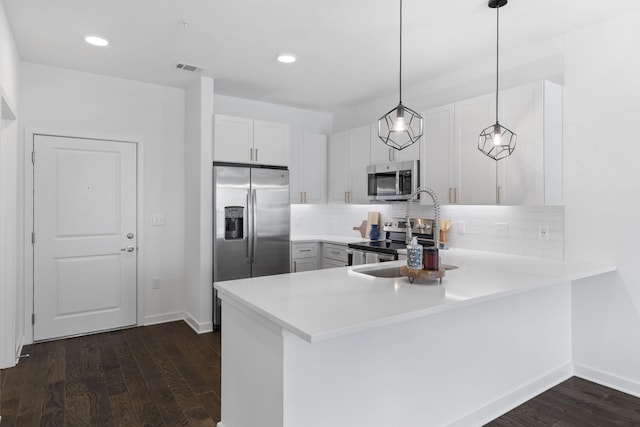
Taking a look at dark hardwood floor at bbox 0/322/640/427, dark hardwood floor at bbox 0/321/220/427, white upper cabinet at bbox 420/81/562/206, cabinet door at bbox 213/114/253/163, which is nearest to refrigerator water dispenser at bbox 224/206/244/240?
cabinet door at bbox 213/114/253/163

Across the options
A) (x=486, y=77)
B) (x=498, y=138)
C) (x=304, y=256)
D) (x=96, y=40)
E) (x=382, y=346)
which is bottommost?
(x=382, y=346)

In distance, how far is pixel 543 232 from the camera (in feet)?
10.4

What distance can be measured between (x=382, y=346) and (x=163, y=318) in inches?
124

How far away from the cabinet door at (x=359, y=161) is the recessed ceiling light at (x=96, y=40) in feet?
8.81

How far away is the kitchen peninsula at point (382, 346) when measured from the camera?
166cm

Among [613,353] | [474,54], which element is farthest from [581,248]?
[474,54]

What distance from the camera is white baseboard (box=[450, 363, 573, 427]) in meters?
2.29

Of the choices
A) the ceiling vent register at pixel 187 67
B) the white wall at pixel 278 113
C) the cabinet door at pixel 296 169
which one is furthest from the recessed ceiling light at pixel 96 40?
the cabinet door at pixel 296 169

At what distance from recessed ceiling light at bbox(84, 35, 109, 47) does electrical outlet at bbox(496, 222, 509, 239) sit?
12.0 feet

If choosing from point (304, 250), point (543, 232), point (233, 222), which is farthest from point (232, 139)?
point (543, 232)

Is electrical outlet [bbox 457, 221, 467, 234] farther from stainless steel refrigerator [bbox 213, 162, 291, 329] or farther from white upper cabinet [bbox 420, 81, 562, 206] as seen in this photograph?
stainless steel refrigerator [bbox 213, 162, 291, 329]

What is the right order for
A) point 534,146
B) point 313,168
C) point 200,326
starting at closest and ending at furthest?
point 534,146 → point 200,326 → point 313,168

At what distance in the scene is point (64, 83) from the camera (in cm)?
375

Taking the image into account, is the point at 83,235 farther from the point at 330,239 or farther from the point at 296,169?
the point at 330,239
